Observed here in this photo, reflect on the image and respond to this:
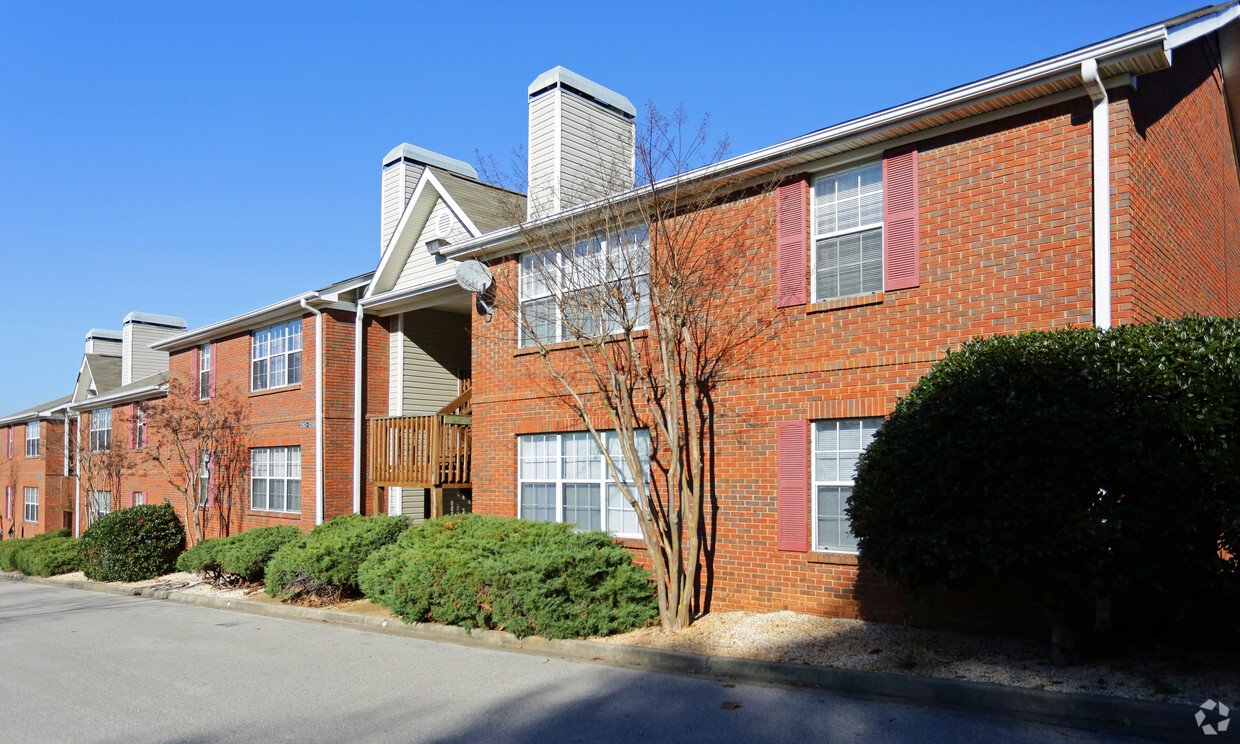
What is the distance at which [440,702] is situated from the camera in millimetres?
8094

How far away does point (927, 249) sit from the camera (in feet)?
32.4

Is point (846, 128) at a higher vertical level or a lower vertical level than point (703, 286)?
higher

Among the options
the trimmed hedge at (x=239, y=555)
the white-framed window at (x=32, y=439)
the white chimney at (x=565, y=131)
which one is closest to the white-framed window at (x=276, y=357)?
the trimmed hedge at (x=239, y=555)

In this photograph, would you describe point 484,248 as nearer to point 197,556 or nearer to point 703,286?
point 703,286

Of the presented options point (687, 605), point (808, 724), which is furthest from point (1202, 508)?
point (687, 605)

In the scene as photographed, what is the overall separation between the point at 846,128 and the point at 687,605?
5571 mm

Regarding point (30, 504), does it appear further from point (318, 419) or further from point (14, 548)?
point (318, 419)

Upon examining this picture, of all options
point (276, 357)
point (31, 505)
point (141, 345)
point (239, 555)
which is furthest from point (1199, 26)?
point (31, 505)

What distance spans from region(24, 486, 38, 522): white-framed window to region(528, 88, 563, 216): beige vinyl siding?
33.9m

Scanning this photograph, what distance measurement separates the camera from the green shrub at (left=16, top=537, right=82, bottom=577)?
78.8ft

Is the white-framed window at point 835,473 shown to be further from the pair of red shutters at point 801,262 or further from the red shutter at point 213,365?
the red shutter at point 213,365

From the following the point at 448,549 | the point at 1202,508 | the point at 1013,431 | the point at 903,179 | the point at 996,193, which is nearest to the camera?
the point at 1202,508

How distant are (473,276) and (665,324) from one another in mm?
4995

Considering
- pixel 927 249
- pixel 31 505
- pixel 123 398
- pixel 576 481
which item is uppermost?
pixel 927 249
